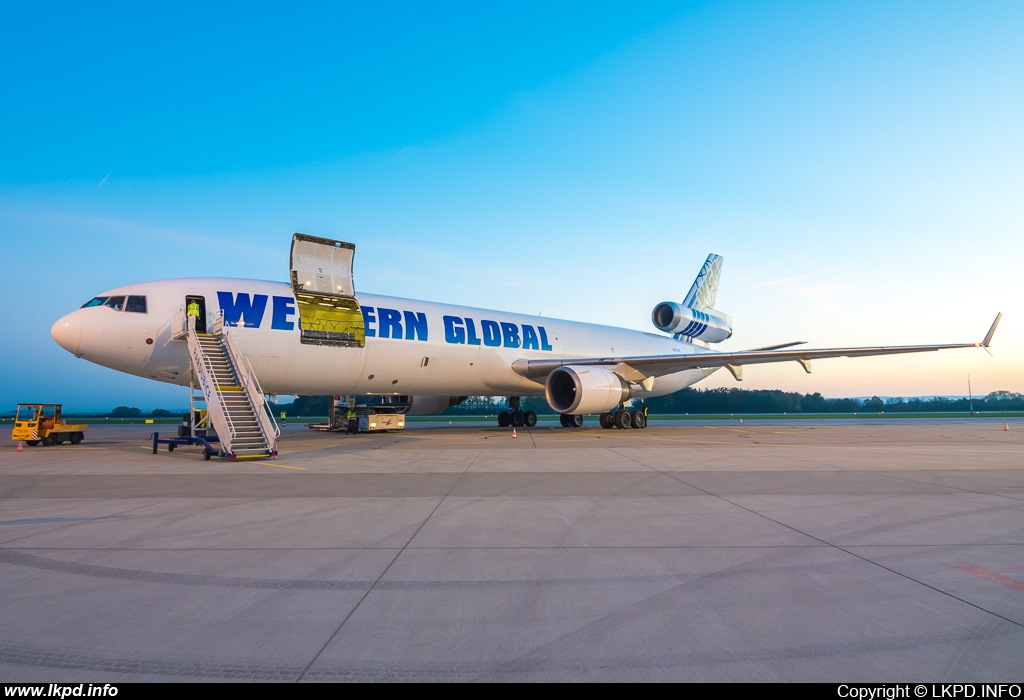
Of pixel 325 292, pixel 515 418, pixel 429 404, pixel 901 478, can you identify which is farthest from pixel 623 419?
pixel 901 478

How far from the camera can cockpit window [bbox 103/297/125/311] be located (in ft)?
46.9

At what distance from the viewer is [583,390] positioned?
758 inches

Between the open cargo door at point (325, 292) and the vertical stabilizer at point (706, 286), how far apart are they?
21262mm

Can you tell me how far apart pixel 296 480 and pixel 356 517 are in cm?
338

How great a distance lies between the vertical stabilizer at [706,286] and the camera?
107ft

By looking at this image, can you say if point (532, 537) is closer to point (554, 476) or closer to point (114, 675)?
point (114, 675)

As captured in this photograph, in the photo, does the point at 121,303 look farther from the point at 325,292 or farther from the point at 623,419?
the point at 623,419

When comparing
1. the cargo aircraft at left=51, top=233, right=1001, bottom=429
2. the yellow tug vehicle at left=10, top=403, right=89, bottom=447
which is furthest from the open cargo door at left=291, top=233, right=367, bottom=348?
the yellow tug vehicle at left=10, top=403, right=89, bottom=447

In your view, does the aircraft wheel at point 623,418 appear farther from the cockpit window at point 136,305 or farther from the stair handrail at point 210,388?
the cockpit window at point 136,305

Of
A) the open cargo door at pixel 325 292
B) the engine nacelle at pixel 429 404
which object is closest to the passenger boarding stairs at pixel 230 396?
the open cargo door at pixel 325 292

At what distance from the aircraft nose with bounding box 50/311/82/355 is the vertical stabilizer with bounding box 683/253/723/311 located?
27.9m

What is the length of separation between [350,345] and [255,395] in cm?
414

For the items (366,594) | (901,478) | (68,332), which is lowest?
(366,594)
